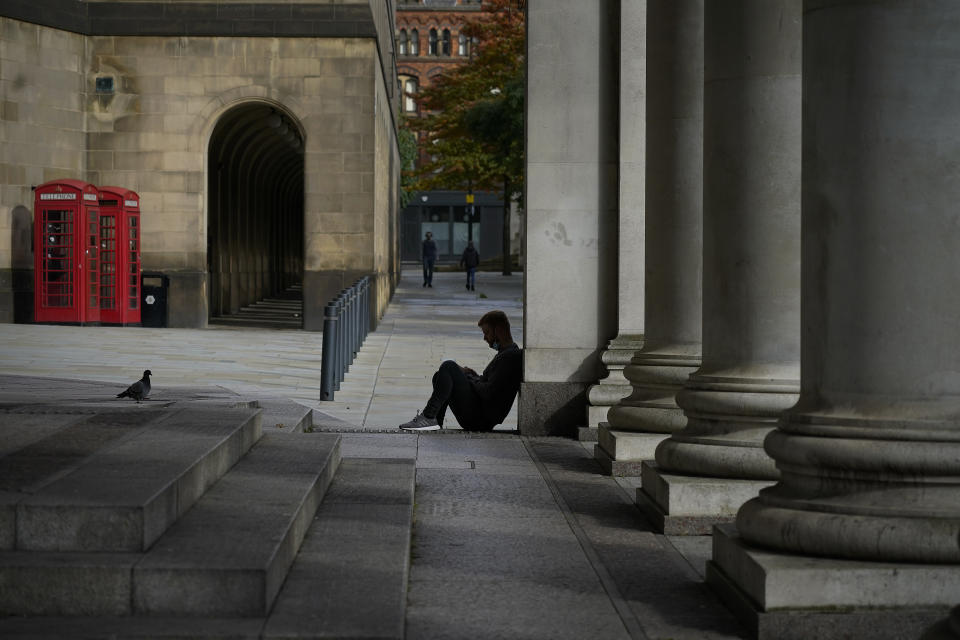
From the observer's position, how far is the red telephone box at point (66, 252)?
2519cm

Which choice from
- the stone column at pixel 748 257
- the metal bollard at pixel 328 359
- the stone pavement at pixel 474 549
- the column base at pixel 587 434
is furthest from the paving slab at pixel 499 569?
the metal bollard at pixel 328 359

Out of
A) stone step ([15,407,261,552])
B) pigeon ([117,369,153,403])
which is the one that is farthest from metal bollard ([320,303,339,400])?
stone step ([15,407,261,552])

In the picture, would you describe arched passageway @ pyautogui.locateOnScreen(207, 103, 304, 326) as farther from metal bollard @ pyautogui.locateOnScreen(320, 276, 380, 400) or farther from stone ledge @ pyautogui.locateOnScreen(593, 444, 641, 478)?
stone ledge @ pyautogui.locateOnScreen(593, 444, 641, 478)

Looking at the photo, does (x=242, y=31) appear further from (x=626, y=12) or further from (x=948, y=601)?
(x=948, y=601)

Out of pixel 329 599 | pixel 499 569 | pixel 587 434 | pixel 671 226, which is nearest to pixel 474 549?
pixel 499 569

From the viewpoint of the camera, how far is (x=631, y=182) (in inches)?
444

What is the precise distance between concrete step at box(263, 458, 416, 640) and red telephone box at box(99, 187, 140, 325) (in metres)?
18.9

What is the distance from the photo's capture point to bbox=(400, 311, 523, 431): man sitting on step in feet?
37.2

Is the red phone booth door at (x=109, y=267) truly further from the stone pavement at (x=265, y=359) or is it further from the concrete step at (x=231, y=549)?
the concrete step at (x=231, y=549)

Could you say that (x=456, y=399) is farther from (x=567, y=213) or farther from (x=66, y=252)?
(x=66, y=252)

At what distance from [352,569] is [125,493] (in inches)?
38.2

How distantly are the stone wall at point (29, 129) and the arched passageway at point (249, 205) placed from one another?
121 inches

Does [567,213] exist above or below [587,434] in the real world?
above

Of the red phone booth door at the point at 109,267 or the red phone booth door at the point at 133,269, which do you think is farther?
the red phone booth door at the point at 133,269
